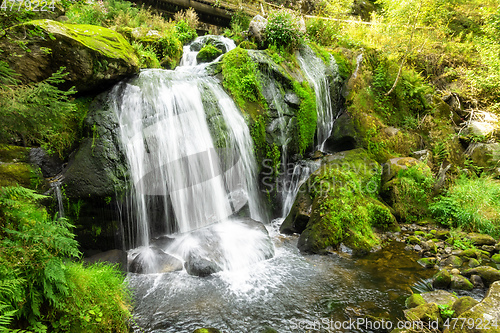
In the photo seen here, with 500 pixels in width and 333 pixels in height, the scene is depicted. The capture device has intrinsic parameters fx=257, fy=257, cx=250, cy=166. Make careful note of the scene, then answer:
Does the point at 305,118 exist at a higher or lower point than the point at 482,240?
higher

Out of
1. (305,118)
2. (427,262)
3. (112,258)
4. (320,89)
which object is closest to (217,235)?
(112,258)

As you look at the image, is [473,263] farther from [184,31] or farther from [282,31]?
[184,31]

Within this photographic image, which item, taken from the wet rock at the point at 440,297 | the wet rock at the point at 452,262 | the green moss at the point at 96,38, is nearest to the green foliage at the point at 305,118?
the wet rock at the point at 452,262

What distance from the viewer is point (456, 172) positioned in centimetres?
848

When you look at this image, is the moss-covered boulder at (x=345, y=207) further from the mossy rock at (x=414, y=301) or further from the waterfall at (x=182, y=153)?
the waterfall at (x=182, y=153)

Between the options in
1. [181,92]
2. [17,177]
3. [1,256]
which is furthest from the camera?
[181,92]

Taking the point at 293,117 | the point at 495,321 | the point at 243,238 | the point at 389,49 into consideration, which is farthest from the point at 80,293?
the point at 389,49

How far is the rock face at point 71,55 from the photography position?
4691mm

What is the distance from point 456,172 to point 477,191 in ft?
5.28

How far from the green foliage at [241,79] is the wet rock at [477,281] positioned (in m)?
6.23

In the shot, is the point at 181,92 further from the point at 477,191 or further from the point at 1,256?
the point at 477,191

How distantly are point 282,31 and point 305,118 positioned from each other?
3.48 metres

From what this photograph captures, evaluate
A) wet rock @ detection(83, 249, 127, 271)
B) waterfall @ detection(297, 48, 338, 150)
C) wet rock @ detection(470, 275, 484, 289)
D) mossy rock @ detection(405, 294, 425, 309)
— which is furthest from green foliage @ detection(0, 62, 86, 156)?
waterfall @ detection(297, 48, 338, 150)

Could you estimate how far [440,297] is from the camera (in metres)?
3.95
